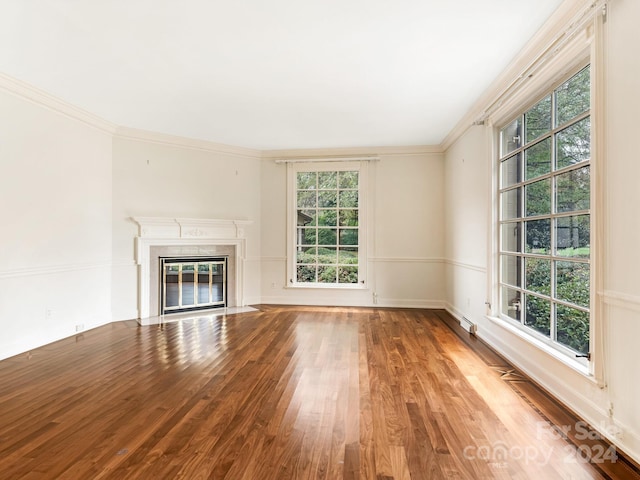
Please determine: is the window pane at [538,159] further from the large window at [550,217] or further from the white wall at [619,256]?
the white wall at [619,256]

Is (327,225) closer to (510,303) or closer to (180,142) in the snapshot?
(180,142)

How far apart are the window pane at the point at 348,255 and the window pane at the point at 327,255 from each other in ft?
0.29

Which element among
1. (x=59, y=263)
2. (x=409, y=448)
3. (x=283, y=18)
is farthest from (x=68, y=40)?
(x=409, y=448)

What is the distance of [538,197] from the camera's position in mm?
2809

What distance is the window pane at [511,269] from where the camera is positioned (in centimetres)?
318

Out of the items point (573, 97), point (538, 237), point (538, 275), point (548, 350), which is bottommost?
point (548, 350)

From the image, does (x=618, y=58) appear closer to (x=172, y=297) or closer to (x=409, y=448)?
(x=409, y=448)

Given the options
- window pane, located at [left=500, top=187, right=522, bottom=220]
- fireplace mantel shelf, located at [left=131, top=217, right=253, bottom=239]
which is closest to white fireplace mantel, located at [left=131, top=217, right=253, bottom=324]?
fireplace mantel shelf, located at [left=131, top=217, right=253, bottom=239]

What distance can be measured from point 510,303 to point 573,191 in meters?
1.45

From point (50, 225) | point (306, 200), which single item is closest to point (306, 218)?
point (306, 200)

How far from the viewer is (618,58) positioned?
1.81 meters

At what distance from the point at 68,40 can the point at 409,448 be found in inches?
150

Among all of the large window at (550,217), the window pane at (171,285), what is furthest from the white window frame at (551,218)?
the window pane at (171,285)

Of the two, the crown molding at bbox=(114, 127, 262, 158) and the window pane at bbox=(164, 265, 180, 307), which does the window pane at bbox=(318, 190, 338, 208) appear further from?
the window pane at bbox=(164, 265, 180, 307)
